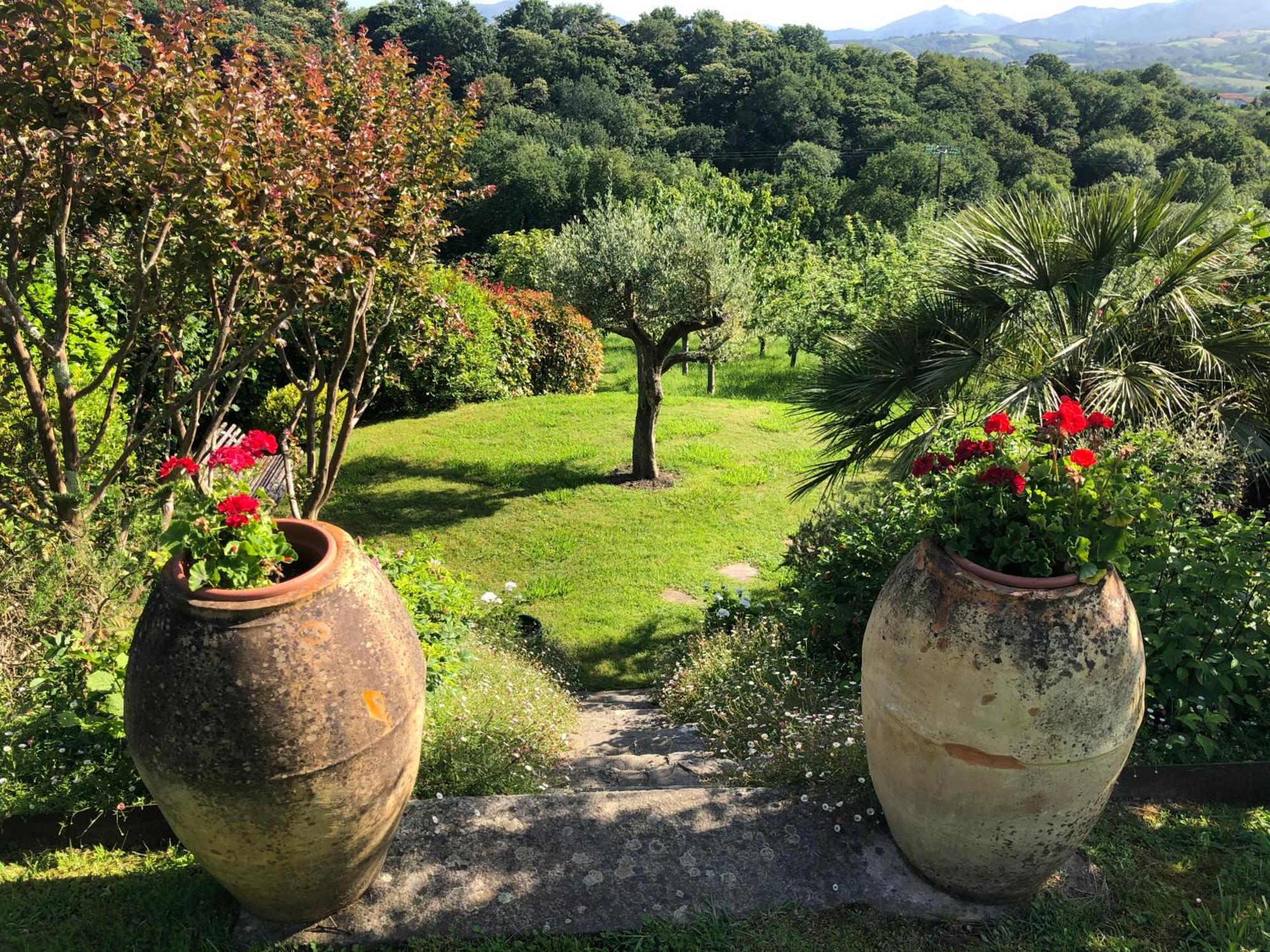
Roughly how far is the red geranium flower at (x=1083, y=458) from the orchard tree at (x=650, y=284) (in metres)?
8.36

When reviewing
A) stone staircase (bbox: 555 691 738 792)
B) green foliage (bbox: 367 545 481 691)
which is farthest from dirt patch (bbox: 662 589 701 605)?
green foliage (bbox: 367 545 481 691)

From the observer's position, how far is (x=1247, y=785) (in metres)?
4.00

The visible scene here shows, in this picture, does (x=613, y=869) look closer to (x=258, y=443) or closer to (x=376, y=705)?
(x=376, y=705)

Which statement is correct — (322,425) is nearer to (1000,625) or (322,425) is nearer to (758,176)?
(1000,625)

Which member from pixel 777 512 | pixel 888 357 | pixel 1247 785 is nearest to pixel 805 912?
pixel 1247 785

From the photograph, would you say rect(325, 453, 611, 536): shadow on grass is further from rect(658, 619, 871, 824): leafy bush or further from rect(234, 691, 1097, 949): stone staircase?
rect(234, 691, 1097, 949): stone staircase

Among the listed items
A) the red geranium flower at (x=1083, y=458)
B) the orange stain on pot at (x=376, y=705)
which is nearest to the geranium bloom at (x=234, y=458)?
the orange stain on pot at (x=376, y=705)

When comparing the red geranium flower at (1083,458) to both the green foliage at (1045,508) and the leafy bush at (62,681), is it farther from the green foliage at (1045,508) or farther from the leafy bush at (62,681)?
the leafy bush at (62,681)

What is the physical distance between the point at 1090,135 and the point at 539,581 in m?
56.5

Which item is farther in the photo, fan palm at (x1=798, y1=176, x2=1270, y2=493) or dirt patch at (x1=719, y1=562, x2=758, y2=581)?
dirt patch at (x1=719, y1=562, x2=758, y2=581)

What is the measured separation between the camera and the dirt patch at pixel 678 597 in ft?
29.0

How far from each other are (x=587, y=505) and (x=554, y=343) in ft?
22.5

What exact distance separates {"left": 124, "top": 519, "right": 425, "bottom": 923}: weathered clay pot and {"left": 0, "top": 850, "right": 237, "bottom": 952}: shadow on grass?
339mm

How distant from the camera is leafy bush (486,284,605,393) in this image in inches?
659
